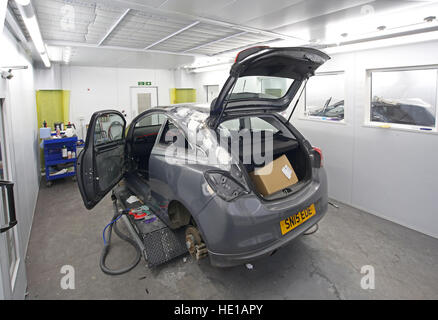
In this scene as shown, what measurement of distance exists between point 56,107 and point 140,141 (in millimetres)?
3853

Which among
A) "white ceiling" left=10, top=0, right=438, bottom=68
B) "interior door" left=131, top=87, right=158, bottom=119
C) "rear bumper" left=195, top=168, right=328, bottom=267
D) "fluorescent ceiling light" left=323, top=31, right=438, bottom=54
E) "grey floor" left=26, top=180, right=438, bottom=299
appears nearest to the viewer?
"rear bumper" left=195, top=168, right=328, bottom=267

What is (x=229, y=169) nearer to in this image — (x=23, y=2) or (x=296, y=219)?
(x=296, y=219)

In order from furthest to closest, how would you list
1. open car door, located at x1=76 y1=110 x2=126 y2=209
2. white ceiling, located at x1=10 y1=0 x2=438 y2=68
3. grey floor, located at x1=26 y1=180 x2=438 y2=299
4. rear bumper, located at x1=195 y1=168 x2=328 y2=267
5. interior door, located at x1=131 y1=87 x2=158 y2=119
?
interior door, located at x1=131 y1=87 x2=158 y2=119, open car door, located at x1=76 y1=110 x2=126 y2=209, white ceiling, located at x1=10 y1=0 x2=438 y2=68, grey floor, located at x1=26 y1=180 x2=438 y2=299, rear bumper, located at x1=195 y1=168 x2=328 y2=267

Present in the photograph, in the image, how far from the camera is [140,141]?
3918 millimetres

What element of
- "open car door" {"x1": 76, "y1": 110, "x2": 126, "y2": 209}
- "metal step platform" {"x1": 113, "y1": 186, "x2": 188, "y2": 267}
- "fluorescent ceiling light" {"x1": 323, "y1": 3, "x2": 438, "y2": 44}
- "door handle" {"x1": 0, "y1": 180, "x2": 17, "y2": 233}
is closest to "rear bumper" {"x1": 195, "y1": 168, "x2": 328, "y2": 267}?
"metal step platform" {"x1": 113, "y1": 186, "x2": 188, "y2": 267}

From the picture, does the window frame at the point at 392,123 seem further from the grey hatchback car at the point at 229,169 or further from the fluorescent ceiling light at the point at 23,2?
the fluorescent ceiling light at the point at 23,2

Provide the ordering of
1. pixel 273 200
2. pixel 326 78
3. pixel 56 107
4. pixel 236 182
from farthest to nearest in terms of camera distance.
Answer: pixel 56 107, pixel 326 78, pixel 273 200, pixel 236 182

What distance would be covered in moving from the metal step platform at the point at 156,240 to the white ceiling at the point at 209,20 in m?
2.21

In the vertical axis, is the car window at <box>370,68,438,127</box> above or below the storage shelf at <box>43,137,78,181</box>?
above

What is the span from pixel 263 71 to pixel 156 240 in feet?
6.42

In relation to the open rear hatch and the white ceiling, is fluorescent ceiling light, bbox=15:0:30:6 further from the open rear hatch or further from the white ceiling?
the open rear hatch

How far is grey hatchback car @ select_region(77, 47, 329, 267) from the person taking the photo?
2.00 metres

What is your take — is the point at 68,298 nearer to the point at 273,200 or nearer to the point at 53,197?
the point at 273,200
